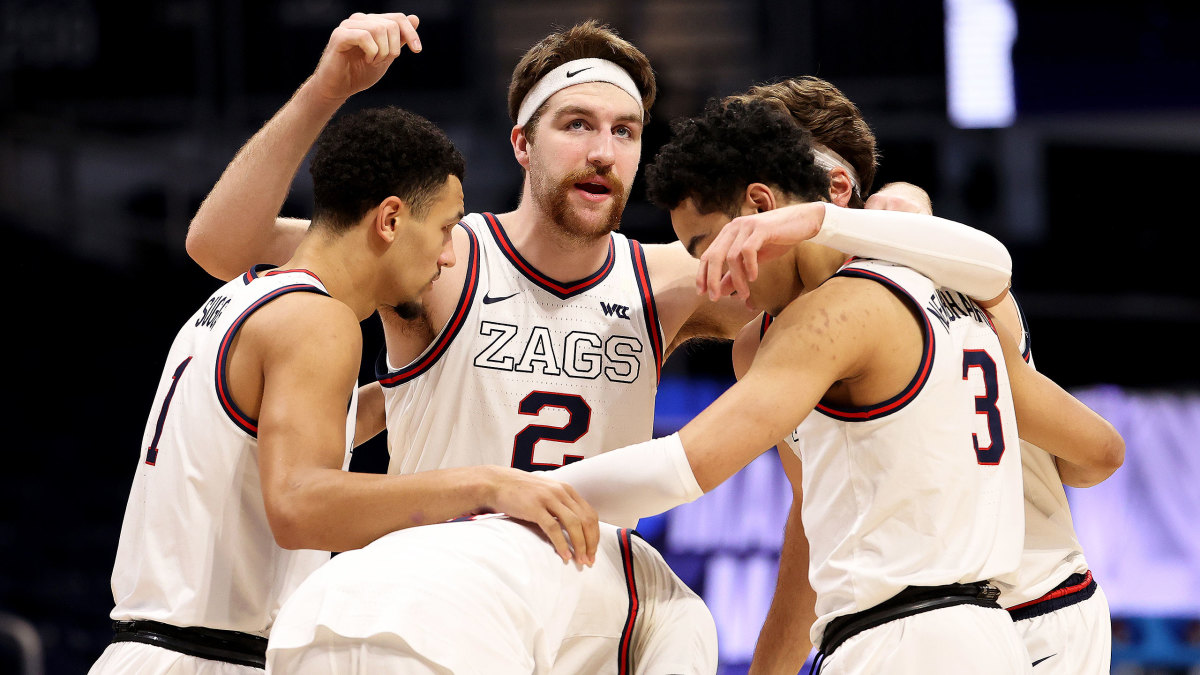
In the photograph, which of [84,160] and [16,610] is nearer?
[16,610]

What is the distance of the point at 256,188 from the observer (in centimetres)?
378

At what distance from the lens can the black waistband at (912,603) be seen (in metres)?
2.80

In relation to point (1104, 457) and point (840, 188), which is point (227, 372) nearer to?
point (840, 188)

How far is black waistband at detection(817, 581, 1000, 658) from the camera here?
9.20 feet

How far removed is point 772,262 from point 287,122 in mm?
1647

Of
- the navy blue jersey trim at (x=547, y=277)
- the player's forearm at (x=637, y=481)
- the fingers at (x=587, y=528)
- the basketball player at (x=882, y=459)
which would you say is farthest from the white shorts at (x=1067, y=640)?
the navy blue jersey trim at (x=547, y=277)

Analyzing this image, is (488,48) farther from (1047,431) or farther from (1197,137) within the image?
(1047,431)

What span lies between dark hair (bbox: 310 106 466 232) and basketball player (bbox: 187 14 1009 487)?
388mm

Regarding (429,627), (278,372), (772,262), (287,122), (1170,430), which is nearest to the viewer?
(429,627)

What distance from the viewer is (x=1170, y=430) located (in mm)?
9500

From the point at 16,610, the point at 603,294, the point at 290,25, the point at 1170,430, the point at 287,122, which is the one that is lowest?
the point at 16,610

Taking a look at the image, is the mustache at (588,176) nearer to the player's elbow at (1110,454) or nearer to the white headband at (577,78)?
the white headband at (577,78)

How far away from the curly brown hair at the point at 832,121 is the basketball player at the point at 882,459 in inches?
43.9

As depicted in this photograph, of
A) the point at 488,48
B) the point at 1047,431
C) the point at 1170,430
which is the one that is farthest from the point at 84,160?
the point at 1047,431
